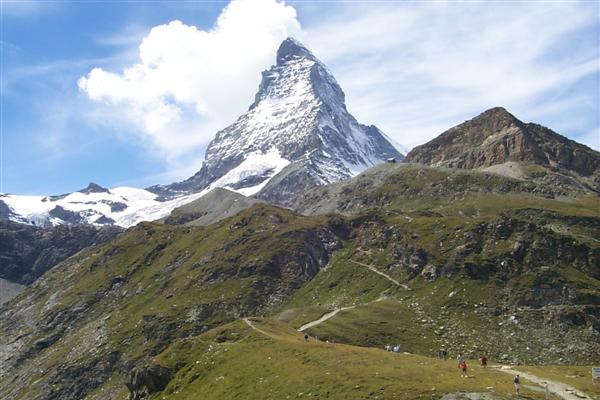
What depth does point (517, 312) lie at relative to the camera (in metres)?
161

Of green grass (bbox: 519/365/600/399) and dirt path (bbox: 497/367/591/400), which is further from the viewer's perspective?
green grass (bbox: 519/365/600/399)

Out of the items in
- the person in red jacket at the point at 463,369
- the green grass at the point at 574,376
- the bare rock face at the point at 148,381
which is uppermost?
the person in red jacket at the point at 463,369

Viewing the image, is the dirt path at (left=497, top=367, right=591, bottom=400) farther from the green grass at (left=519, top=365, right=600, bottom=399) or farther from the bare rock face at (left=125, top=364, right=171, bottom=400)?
the bare rock face at (left=125, top=364, right=171, bottom=400)

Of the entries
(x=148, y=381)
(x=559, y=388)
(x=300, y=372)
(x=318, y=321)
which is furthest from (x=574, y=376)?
(x=318, y=321)

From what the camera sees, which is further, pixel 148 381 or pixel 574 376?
pixel 148 381

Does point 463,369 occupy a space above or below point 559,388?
above

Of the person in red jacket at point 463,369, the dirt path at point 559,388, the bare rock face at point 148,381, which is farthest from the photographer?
the bare rock face at point 148,381

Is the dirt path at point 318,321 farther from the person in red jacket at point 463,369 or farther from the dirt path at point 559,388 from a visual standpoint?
the dirt path at point 559,388

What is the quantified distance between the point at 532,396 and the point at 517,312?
91573 mm

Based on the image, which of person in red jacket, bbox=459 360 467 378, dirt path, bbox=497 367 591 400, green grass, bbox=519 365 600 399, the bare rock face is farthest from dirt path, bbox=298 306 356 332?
dirt path, bbox=497 367 591 400

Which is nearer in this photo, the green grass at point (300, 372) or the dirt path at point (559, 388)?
the dirt path at point (559, 388)

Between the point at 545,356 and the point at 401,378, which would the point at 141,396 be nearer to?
the point at 401,378

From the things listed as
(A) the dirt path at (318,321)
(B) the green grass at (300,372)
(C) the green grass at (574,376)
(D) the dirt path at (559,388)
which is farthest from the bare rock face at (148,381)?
(C) the green grass at (574,376)

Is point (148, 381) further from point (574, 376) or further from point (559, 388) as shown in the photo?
point (574, 376)
